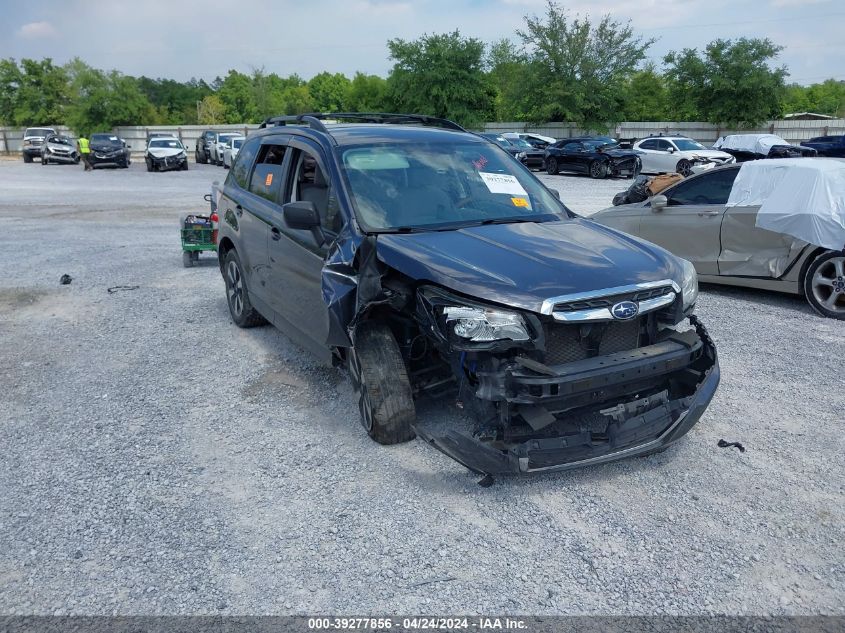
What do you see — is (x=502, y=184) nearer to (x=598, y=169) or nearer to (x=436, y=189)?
(x=436, y=189)

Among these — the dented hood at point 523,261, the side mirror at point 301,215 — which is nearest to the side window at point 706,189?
the dented hood at point 523,261

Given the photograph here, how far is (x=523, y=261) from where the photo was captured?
13.1ft

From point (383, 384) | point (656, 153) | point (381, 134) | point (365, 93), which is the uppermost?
point (365, 93)

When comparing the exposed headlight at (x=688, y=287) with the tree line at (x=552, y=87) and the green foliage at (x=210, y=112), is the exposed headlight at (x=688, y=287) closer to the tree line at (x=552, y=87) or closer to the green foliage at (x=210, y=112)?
the tree line at (x=552, y=87)

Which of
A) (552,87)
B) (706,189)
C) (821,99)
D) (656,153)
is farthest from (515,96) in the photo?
(821,99)

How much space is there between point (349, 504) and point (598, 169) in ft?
80.8

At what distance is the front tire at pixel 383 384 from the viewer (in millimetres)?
4191

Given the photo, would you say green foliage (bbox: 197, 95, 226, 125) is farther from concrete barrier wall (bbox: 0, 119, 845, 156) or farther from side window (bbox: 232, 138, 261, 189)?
side window (bbox: 232, 138, 261, 189)

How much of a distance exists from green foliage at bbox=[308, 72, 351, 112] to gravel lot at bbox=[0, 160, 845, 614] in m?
68.4

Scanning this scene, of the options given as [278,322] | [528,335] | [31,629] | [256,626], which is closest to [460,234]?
[528,335]

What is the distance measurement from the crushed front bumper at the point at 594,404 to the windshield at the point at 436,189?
1.40 m

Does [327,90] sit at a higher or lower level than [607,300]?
higher

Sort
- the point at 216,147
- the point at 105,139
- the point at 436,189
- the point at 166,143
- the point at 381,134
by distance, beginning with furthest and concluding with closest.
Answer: the point at 216,147 < the point at 105,139 < the point at 166,143 < the point at 381,134 < the point at 436,189

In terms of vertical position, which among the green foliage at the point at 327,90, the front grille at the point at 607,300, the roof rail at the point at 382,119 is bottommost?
the front grille at the point at 607,300
